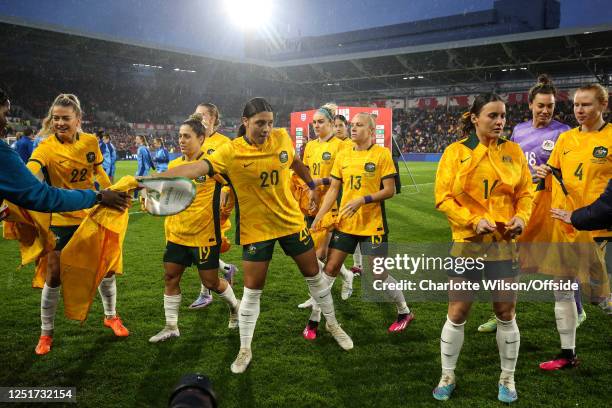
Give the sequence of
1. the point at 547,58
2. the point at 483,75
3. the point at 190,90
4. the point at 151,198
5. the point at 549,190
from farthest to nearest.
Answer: the point at 190,90 → the point at 483,75 → the point at 547,58 → the point at 549,190 → the point at 151,198

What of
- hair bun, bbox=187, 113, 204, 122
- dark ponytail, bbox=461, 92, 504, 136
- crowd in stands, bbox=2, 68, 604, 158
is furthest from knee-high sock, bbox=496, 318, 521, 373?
crowd in stands, bbox=2, 68, 604, 158

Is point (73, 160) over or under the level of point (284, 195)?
over

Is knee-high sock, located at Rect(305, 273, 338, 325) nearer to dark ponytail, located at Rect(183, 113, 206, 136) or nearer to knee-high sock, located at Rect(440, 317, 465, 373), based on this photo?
knee-high sock, located at Rect(440, 317, 465, 373)

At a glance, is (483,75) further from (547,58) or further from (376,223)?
(376,223)

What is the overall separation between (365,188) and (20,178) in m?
3.02

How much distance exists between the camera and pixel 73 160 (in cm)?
440

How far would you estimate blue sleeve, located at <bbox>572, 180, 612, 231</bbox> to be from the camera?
2783mm

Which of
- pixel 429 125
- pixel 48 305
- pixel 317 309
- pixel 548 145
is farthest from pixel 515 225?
pixel 429 125

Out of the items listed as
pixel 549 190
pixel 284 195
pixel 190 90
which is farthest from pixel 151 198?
pixel 190 90

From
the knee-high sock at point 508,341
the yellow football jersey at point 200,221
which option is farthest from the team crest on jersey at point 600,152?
the yellow football jersey at point 200,221

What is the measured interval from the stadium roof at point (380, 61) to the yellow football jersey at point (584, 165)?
88.6ft

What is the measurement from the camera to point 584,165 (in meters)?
3.80

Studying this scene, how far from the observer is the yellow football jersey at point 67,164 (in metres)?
4.27

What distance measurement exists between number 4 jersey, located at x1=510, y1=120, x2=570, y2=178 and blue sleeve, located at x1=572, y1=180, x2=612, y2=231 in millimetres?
2022
